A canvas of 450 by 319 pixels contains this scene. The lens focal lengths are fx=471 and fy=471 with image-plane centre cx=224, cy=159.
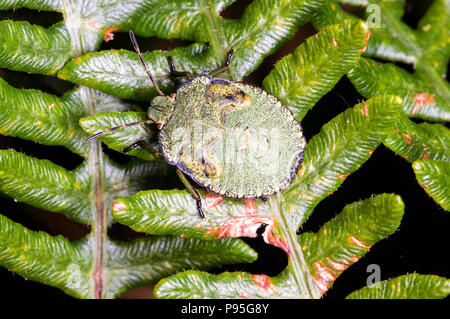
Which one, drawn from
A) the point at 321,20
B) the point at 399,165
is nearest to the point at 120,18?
the point at 321,20

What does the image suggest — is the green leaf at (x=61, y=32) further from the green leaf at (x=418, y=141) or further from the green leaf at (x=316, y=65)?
the green leaf at (x=418, y=141)

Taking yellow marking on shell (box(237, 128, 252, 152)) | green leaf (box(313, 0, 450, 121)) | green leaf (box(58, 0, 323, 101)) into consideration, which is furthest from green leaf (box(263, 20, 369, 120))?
green leaf (box(313, 0, 450, 121))

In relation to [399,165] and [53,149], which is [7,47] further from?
[399,165]

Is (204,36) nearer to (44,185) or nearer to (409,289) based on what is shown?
(44,185)

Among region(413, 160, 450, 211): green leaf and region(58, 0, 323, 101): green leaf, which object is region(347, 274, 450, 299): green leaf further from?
region(58, 0, 323, 101): green leaf

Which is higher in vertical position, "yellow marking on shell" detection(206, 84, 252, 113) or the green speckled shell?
"yellow marking on shell" detection(206, 84, 252, 113)

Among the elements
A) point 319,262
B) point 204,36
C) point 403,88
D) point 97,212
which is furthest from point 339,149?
point 97,212

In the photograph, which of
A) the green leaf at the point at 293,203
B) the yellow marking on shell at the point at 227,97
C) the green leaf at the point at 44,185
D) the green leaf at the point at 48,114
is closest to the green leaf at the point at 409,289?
the green leaf at the point at 293,203
